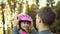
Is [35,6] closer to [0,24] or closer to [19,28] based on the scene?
[0,24]

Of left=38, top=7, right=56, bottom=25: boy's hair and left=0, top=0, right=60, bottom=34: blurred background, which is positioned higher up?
left=38, top=7, right=56, bottom=25: boy's hair

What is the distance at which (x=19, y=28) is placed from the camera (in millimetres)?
2463

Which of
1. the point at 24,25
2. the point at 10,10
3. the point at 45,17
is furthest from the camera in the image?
the point at 10,10

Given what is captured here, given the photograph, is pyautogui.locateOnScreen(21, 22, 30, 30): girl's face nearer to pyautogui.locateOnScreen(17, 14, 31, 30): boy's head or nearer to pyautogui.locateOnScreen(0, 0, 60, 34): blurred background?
pyautogui.locateOnScreen(17, 14, 31, 30): boy's head

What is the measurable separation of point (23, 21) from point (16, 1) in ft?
4.41

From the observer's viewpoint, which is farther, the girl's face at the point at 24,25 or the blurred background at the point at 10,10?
the blurred background at the point at 10,10

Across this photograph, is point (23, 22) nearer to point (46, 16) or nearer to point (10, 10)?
point (46, 16)

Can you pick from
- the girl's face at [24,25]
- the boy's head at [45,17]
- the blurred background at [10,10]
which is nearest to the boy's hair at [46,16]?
the boy's head at [45,17]

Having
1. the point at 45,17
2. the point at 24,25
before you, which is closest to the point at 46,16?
the point at 45,17

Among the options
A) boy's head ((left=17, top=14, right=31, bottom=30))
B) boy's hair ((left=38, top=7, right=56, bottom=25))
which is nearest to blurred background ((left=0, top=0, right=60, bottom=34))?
boy's head ((left=17, top=14, right=31, bottom=30))

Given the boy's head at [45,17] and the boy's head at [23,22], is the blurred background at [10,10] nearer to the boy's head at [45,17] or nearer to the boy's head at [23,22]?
the boy's head at [23,22]

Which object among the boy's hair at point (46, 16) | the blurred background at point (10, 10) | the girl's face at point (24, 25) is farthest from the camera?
the blurred background at point (10, 10)

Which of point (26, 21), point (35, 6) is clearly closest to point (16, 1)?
point (35, 6)

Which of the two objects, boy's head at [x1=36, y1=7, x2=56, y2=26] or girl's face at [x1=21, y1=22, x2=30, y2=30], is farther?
girl's face at [x1=21, y1=22, x2=30, y2=30]
